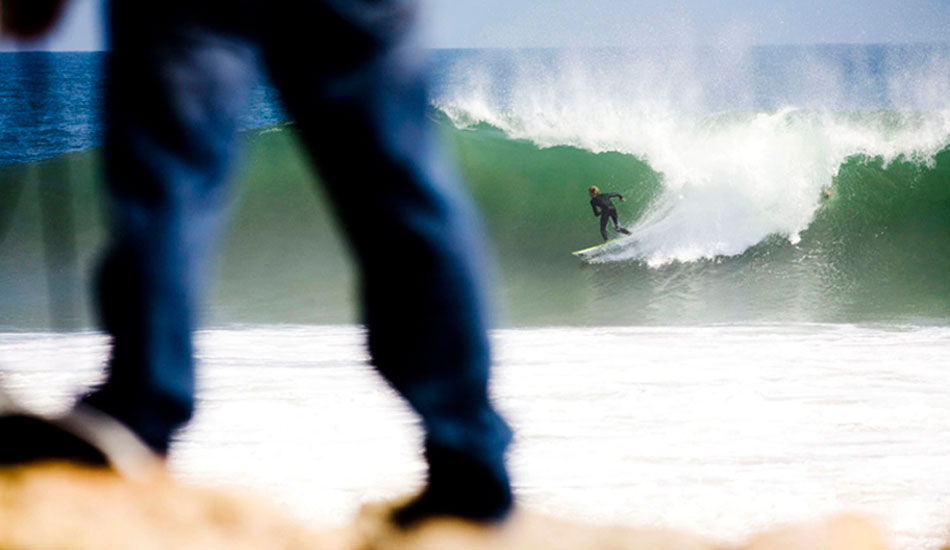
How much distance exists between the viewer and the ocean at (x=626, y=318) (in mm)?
1257

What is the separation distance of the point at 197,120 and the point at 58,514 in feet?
A: 0.93

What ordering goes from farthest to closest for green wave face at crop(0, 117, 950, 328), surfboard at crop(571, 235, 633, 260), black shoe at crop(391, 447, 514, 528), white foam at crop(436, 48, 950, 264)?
white foam at crop(436, 48, 950, 264) → surfboard at crop(571, 235, 633, 260) → green wave face at crop(0, 117, 950, 328) → black shoe at crop(391, 447, 514, 528)

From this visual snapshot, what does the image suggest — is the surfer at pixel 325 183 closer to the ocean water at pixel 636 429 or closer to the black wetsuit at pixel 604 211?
the ocean water at pixel 636 429

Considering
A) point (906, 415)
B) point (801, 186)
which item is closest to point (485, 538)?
point (906, 415)

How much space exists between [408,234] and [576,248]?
18.9 ft

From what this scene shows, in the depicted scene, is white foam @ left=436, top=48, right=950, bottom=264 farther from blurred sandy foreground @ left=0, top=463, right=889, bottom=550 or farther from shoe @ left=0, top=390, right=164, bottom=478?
shoe @ left=0, top=390, right=164, bottom=478

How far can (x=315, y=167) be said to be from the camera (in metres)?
0.63

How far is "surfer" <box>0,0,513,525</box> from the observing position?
56 cm

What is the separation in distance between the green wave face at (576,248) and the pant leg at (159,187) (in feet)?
10.3

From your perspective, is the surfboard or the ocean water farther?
the surfboard

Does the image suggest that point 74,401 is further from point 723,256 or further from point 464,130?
point 464,130

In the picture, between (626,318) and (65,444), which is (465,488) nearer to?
(65,444)

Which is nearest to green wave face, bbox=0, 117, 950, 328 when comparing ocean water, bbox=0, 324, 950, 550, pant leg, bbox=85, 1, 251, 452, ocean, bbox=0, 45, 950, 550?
ocean, bbox=0, 45, 950, 550

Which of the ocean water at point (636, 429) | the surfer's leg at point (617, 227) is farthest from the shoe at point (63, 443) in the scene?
the surfer's leg at point (617, 227)
